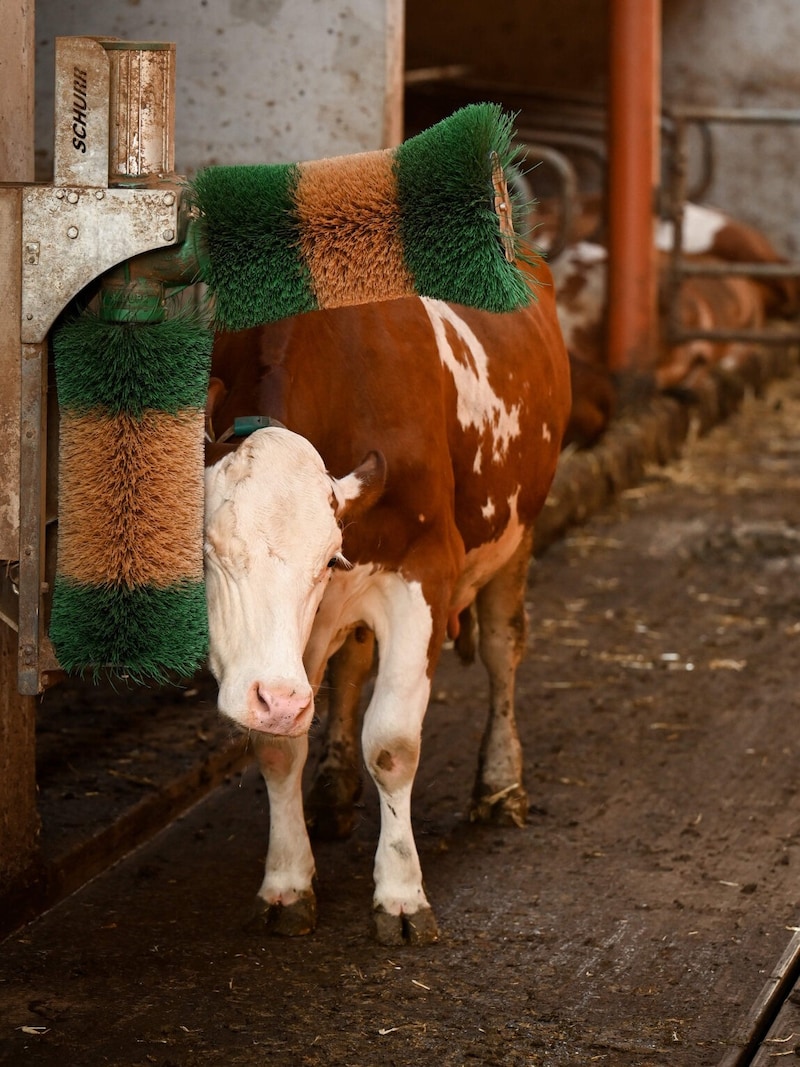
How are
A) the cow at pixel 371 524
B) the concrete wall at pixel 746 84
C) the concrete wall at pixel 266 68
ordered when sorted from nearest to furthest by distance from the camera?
the cow at pixel 371 524, the concrete wall at pixel 266 68, the concrete wall at pixel 746 84

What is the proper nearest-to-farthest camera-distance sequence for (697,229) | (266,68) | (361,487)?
1. (361,487)
2. (266,68)
3. (697,229)

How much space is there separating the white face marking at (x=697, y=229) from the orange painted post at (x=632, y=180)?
1.83 metres

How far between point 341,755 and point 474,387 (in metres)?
1.09

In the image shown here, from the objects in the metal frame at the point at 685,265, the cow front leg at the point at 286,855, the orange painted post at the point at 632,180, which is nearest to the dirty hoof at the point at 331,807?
the cow front leg at the point at 286,855


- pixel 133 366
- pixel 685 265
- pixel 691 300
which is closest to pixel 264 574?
pixel 133 366

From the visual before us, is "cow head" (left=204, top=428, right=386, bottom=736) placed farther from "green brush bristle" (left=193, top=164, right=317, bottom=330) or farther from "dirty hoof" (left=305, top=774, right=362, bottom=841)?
"dirty hoof" (left=305, top=774, right=362, bottom=841)

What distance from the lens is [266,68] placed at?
219 inches

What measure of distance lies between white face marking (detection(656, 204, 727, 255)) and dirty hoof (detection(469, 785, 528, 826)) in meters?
7.44

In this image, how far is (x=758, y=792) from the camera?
467 centimetres

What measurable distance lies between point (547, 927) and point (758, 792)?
112 cm

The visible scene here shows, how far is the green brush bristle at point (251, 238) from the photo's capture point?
118 inches

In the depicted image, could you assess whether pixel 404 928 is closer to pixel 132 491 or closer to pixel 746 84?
pixel 132 491

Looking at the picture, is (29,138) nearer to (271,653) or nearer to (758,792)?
(271,653)

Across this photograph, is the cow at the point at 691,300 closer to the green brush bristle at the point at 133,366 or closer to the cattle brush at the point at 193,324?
the cattle brush at the point at 193,324
